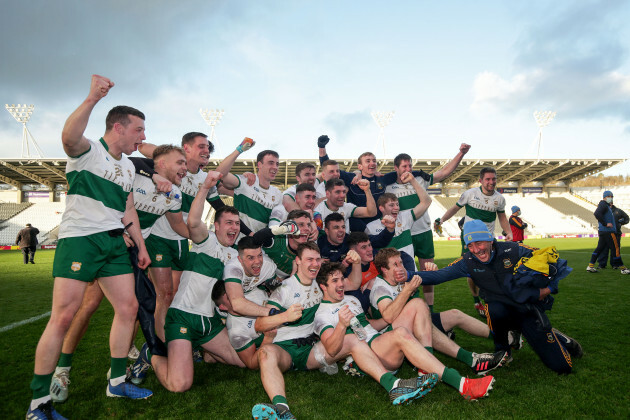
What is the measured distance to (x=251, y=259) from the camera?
13.0ft

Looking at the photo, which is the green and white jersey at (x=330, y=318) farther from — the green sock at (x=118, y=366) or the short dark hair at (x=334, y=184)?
the short dark hair at (x=334, y=184)

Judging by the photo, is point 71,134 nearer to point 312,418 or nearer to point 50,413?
point 50,413

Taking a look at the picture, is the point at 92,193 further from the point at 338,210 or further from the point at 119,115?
the point at 338,210

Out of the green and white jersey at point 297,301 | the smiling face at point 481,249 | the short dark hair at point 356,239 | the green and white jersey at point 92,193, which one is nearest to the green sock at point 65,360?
the green and white jersey at point 92,193

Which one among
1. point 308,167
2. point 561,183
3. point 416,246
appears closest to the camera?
point 308,167

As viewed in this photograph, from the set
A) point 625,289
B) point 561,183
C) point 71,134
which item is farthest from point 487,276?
point 561,183

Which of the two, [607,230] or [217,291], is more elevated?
[607,230]

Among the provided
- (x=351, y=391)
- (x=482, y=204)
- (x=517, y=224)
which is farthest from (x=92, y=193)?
(x=517, y=224)

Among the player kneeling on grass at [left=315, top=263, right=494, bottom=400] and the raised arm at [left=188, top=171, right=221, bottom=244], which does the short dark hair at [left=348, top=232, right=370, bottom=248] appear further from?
the raised arm at [left=188, top=171, right=221, bottom=244]

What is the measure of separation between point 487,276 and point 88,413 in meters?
4.02

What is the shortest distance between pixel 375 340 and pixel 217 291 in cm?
182

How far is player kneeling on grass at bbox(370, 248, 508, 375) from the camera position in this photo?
147 inches

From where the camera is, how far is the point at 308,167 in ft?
19.5

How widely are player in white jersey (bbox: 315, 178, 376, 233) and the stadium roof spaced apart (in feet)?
105
